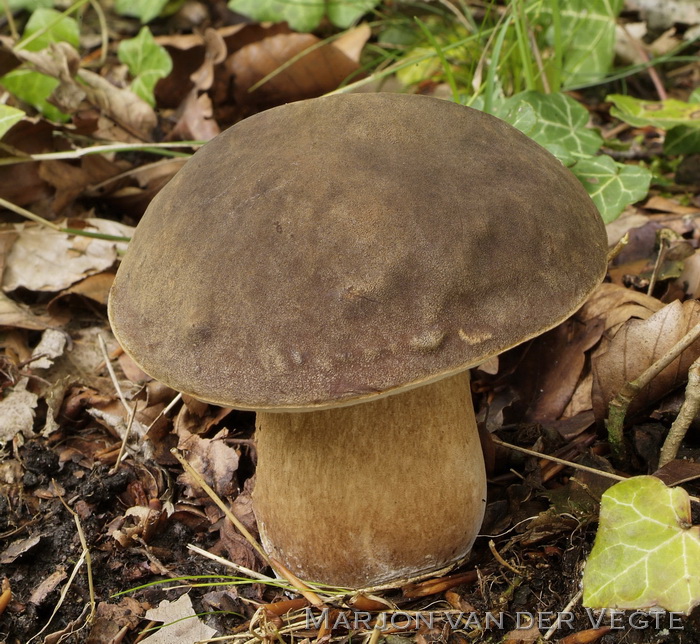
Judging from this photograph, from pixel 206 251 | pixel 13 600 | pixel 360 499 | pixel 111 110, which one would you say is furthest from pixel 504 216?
pixel 111 110

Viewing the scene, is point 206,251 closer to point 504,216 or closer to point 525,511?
point 504,216

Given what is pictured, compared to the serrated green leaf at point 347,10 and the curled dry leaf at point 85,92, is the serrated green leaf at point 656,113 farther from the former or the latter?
the curled dry leaf at point 85,92

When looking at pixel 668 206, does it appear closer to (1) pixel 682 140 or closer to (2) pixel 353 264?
(1) pixel 682 140

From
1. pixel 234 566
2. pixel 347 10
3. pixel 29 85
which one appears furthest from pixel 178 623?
pixel 347 10

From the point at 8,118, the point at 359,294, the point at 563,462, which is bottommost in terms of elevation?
the point at 563,462

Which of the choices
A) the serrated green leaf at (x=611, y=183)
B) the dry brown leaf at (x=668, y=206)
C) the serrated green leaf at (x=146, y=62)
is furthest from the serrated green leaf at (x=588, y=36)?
the serrated green leaf at (x=146, y=62)
